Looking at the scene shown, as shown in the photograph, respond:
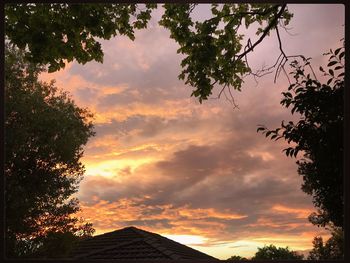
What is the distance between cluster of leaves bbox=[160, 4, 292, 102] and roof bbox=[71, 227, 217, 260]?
3617 millimetres

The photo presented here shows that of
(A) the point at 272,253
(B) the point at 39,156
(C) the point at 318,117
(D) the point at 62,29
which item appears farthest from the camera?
(A) the point at 272,253

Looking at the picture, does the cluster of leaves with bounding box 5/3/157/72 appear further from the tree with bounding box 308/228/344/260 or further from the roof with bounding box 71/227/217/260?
the tree with bounding box 308/228/344/260

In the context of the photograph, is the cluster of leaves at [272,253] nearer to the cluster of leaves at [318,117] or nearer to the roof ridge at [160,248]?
the roof ridge at [160,248]

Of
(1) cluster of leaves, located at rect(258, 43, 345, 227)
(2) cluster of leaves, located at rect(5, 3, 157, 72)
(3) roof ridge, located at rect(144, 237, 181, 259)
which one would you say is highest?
(2) cluster of leaves, located at rect(5, 3, 157, 72)

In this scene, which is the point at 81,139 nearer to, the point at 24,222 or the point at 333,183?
the point at 24,222

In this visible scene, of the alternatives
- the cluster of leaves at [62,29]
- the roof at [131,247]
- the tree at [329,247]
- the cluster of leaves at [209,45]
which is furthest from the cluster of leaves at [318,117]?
the tree at [329,247]

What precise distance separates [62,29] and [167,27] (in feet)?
7.13

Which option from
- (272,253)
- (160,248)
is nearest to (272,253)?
(272,253)

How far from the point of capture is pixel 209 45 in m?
7.96

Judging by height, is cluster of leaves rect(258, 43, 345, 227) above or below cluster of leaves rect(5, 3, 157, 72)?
below

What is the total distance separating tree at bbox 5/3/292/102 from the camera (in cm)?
621

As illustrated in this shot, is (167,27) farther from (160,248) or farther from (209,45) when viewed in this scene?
(160,248)

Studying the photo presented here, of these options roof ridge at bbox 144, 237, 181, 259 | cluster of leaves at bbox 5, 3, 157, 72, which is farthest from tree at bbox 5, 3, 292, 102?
roof ridge at bbox 144, 237, 181, 259

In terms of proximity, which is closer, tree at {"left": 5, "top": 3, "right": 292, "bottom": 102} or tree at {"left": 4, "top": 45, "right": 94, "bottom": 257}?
tree at {"left": 5, "top": 3, "right": 292, "bottom": 102}
